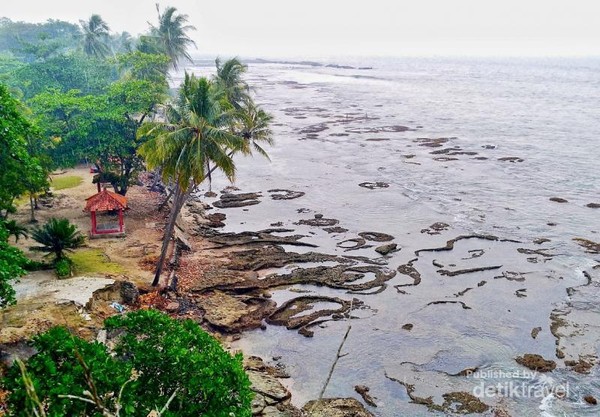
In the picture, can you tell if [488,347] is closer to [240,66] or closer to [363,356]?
[363,356]

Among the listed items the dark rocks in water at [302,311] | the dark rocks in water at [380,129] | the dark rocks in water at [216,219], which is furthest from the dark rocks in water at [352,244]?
the dark rocks in water at [380,129]

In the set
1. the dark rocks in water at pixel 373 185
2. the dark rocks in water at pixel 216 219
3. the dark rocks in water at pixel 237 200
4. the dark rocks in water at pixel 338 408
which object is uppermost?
the dark rocks in water at pixel 373 185

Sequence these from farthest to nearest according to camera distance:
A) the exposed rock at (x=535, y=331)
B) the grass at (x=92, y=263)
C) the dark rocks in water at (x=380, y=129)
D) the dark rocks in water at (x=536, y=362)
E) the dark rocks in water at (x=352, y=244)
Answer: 1. the dark rocks in water at (x=380, y=129)
2. the dark rocks in water at (x=352, y=244)
3. the grass at (x=92, y=263)
4. the exposed rock at (x=535, y=331)
5. the dark rocks in water at (x=536, y=362)

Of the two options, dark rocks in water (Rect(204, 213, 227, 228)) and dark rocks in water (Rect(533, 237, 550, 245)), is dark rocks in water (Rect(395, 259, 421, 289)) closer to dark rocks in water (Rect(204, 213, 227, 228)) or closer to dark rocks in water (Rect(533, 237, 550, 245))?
dark rocks in water (Rect(533, 237, 550, 245))

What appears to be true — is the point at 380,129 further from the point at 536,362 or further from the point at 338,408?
the point at 338,408

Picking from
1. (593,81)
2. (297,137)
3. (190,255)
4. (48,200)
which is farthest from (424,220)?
(593,81)

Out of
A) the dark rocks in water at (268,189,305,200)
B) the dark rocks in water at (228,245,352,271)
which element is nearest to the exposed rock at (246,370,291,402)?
the dark rocks in water at (228,245,352,271)

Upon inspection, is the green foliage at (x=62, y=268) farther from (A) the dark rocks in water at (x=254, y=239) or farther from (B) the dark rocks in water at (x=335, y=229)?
(B) the dark rocks in water at (x=335, y=229)
